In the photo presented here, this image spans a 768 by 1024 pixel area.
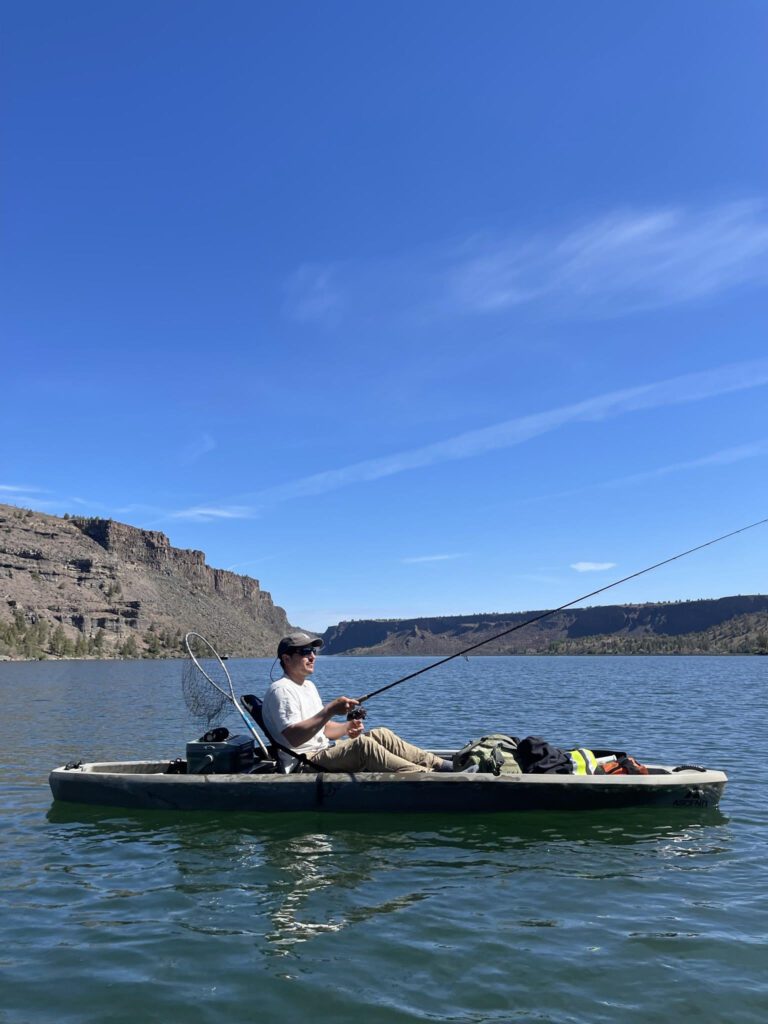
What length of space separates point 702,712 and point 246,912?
80.9 ft

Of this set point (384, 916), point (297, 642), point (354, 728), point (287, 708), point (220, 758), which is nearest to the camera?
point (384, 916)

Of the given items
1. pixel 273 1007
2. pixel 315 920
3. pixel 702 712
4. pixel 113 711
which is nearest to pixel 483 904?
pixel 315 920

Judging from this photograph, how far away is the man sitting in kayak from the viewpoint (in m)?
9.88

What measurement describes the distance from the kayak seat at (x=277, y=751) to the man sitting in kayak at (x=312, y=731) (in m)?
0.08

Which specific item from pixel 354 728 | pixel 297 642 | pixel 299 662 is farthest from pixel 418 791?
pixel 297 642

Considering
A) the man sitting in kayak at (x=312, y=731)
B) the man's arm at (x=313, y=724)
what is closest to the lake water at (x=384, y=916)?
the man sitting in kayak at (x=312, y=731)

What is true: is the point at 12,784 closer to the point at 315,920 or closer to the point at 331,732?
the point at 331,732

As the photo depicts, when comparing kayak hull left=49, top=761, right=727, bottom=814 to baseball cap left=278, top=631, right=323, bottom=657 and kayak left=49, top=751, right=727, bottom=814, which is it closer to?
kayak left=49, top=751, right=727, bottom=814

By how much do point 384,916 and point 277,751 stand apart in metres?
4.23

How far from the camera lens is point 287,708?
9875 millimetres

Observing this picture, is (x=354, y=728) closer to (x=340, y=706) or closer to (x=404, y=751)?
(x=404, y=751)

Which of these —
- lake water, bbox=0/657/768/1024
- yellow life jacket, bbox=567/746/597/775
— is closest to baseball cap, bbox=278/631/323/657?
lake water, bbox=0/657/768/1024

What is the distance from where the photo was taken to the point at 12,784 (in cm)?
1370

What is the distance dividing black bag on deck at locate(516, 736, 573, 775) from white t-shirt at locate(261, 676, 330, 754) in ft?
8.66
